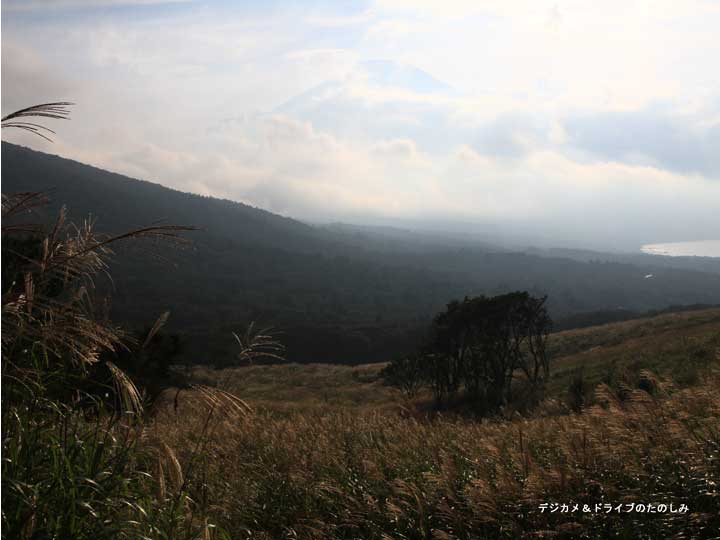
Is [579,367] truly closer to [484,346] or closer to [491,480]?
[484,346]

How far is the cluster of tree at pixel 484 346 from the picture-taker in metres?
25.2

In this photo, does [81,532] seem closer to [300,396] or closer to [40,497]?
[40,497]

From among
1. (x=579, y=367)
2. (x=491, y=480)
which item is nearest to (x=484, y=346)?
(x=579, y=367)

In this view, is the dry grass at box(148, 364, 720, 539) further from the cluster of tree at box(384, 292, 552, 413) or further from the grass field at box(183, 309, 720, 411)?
the cluster of tree at box(384, 292, 552, 413)

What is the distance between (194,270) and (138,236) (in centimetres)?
20630

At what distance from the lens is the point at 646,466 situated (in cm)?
364

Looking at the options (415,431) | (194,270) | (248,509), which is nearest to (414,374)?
(415,431)

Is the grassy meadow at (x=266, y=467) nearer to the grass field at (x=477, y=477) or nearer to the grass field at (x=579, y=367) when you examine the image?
the grass field at (x=477, y=477)

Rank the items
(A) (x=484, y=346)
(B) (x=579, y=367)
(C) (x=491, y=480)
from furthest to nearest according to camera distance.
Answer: (B) (x=579, y=367) → (A) (x=484, y=346) → (C) (x=491, y=480)

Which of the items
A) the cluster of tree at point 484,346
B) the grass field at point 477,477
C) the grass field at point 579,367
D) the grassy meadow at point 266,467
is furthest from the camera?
the cluster of tree at point 484,346

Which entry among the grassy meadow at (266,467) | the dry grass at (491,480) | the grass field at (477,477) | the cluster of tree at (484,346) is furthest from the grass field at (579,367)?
the grassy meadow at (266,467)

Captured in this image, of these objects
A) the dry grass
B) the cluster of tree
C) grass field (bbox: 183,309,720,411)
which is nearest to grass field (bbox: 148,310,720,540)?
the dry grass

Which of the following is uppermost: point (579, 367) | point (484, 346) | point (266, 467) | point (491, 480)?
point (491, 480)

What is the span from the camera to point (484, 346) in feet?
83.5
